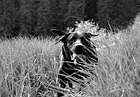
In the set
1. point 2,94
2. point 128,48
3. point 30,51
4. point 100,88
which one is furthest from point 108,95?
point 30,51

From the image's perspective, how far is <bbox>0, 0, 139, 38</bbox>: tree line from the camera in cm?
2059

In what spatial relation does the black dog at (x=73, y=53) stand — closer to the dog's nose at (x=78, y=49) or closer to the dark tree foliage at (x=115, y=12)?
the dog's nose at (x=78, y=49)

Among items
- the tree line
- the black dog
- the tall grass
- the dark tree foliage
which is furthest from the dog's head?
the dark tree foliage

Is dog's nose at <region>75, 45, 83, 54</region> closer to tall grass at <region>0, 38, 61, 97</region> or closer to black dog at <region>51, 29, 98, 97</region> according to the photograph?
black dog at <region>51, 29, 98, 97</region>

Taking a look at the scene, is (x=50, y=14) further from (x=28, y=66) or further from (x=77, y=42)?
(x=77, y=42)

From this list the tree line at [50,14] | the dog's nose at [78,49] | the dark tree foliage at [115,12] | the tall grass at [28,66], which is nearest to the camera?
the dog's nose at [78,49]

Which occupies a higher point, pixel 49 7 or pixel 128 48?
pixel 49 7

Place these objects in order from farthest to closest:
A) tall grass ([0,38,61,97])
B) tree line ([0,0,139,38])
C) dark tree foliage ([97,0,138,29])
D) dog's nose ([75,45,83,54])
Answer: tree line ([0,0,139,38]), dark tree foliage ([97,0,138,29]), tall grass ([0,38,61,97]), dog's nose ([75,45,83,54])

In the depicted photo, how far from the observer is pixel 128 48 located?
6.32ft

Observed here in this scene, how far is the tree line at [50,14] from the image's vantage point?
20.6 m

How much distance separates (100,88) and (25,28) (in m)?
A: 19.6

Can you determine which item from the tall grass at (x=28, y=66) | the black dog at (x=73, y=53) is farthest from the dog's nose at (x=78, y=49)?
the tall grass at (x=28, y=66)

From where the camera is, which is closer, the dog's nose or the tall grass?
the dog's nose

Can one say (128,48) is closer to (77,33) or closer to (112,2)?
(77,33)
